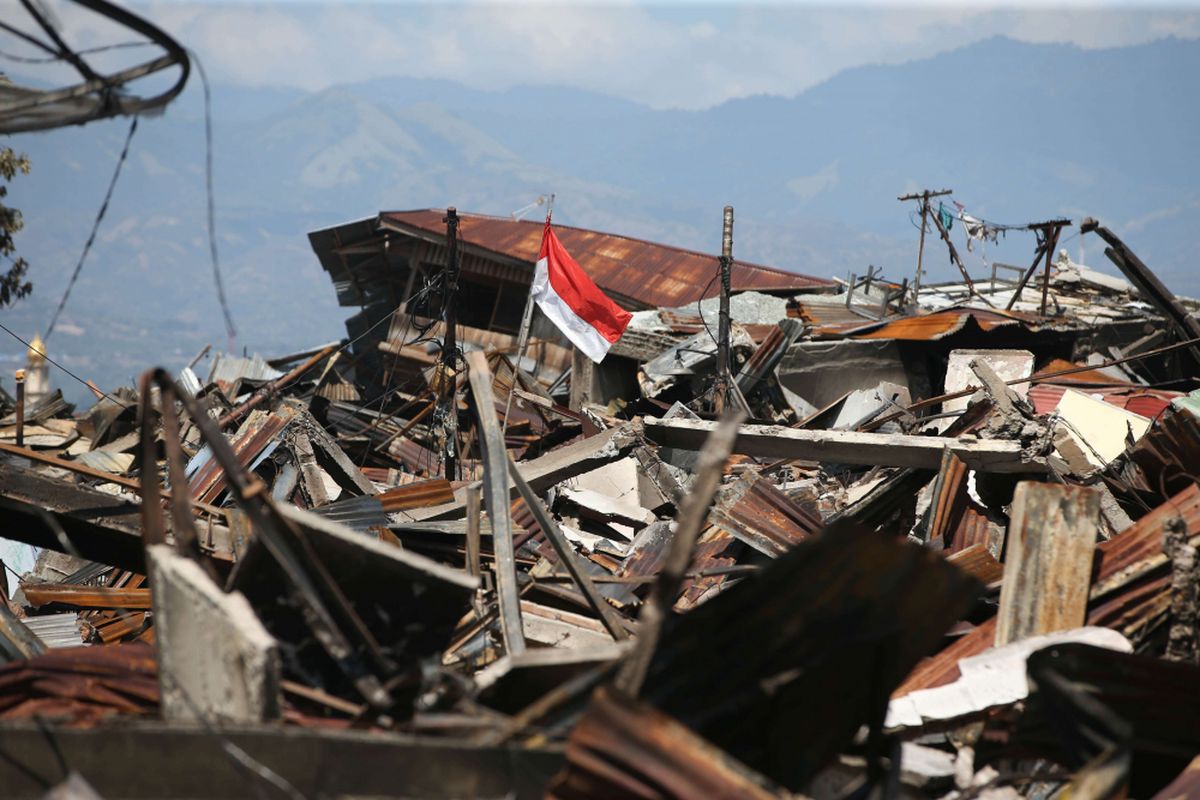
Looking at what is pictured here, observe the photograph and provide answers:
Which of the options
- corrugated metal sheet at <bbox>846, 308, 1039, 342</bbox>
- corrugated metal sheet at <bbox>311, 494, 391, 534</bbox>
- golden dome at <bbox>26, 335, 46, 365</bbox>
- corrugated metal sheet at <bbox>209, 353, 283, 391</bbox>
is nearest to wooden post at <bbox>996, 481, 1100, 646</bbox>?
corrugated metal sheet at <bbox>311, 494, 391, 534</bbox>

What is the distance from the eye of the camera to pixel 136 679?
496 centimetres

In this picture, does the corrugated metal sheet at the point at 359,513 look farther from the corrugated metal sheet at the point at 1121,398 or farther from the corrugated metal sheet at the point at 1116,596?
the corrugated metal sheet at the point at 1121,398

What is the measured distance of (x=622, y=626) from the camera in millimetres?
6543

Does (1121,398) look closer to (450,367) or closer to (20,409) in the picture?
(450,367)

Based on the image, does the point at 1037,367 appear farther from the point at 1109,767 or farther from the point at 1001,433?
the point at 1109,767

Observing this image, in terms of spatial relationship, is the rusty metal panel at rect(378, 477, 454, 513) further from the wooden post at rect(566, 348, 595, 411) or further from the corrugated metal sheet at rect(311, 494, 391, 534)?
the wooden post at rect(566, 348, 595, 411)

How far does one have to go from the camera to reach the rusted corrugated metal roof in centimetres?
2334

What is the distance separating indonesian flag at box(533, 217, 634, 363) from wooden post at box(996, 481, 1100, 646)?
9.49 meters

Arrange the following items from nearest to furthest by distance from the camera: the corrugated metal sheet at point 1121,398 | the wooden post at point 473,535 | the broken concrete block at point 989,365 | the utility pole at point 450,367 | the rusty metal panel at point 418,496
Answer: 1. the wooden post at point 473,535
2. the rusty metal panel at point 418,496
3. the corrugated metal sheet at point 1121,398
4. the utility pole at point 450,367
5. the broken concrete block at point 989,365

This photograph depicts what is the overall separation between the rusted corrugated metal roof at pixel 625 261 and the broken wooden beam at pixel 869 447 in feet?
42.0

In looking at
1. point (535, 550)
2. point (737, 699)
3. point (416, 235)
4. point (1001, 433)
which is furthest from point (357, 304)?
point (737, 699)

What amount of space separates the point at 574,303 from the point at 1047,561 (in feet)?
33.1

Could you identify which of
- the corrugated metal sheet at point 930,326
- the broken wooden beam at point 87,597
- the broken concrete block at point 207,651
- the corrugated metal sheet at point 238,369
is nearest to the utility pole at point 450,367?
the broken wooden beam at point 87,597

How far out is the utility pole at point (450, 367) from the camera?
563 inches
